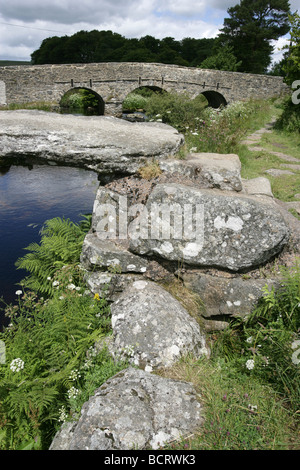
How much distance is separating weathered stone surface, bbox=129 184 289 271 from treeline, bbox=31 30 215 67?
6279 cm

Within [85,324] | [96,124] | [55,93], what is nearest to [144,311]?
[85,324]

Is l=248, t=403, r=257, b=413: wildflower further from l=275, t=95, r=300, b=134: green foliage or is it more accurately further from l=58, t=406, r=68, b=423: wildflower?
l=275, t=95, r=300, b=134: green foliage

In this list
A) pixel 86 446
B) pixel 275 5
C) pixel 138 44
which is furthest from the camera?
pixel 138 44

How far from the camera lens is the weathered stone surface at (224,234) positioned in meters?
3.88

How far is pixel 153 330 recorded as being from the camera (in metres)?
3.36

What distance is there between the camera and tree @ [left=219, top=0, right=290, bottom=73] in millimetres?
40719

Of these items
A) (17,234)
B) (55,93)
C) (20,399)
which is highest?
(55,93)

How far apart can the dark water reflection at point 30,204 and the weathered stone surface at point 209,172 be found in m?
4.09

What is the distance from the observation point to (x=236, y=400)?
8.33 feet

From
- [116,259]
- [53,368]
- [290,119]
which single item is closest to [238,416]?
[53,368]

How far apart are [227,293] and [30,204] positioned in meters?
8.30

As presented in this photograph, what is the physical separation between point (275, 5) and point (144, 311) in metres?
50.8

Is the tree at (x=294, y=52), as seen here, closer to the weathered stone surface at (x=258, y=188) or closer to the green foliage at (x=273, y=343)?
the weathered stone surface at (x=258, y=188)

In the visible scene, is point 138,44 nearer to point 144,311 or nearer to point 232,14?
point 232,14
